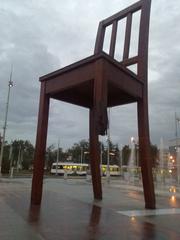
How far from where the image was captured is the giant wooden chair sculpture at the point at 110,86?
26.3 feet

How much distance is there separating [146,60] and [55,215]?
201 inches

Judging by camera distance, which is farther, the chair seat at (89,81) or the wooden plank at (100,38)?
the wooden plank at (100,38)

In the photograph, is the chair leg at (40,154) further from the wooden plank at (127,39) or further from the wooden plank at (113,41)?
the wooden plank at (127,39)

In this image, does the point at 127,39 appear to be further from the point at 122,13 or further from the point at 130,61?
the point at 122,13

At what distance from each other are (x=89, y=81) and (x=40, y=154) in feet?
8.10

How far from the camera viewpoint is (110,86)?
8.45m

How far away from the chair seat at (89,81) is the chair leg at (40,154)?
58cm

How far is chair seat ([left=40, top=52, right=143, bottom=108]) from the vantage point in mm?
7879

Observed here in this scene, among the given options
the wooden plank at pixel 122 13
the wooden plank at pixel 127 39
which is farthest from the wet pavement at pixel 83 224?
the wooden plank at pixel 122 13

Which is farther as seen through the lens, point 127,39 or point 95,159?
point 95,159

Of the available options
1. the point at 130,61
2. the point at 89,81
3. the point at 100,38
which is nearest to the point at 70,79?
the point at 89,81

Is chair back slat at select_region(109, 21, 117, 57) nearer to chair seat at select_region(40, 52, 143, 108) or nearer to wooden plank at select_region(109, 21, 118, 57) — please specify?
wooden plank at select_region(109, 21, 118, 57)

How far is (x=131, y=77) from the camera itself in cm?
876

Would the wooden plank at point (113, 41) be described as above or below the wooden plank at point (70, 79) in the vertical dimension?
above
